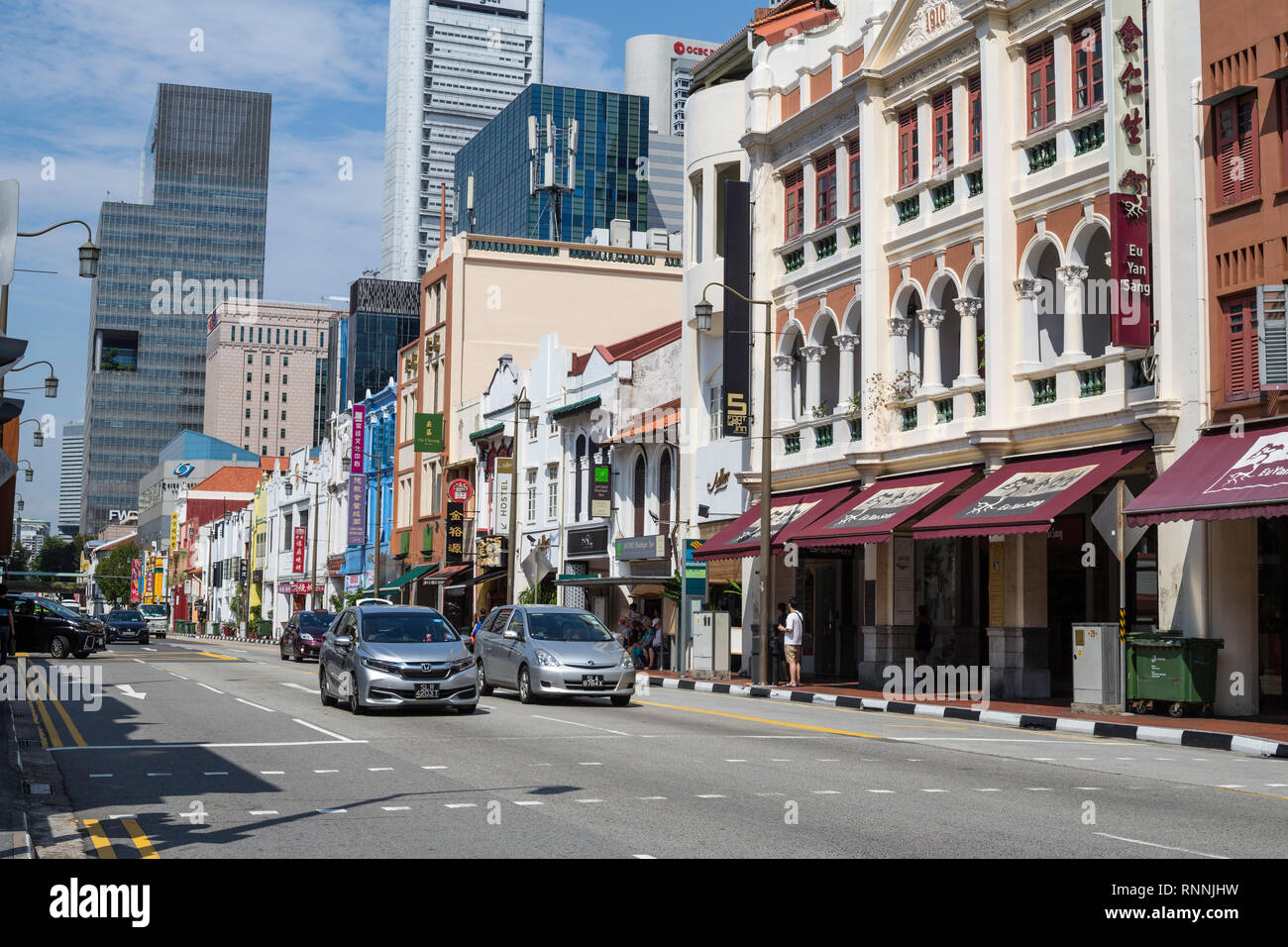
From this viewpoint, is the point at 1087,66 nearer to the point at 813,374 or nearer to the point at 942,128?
the point at 942,128

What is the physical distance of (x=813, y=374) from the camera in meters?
33.2

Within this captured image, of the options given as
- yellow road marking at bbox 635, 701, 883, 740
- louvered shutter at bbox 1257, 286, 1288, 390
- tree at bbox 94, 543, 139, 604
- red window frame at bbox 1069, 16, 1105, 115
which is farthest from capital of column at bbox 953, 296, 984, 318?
tree at bbox 94, 543, 139, 604

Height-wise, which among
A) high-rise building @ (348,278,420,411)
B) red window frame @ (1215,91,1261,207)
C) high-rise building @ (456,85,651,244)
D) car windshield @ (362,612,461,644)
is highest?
high-rise building @ (456,85,651,244)

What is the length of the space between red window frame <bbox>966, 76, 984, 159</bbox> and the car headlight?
15200 mm

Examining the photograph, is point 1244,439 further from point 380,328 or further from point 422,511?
point 380,328

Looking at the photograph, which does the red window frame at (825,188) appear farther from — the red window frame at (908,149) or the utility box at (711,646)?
the utility box at (711,646)

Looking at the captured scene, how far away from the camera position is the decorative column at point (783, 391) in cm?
3472

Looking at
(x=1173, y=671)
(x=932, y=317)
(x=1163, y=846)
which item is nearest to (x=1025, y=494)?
(x=1173, y=671)

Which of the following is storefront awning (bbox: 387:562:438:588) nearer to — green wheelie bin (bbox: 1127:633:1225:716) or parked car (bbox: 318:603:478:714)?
parked car (bbox: 318:603:478:714)

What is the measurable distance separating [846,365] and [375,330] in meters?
107

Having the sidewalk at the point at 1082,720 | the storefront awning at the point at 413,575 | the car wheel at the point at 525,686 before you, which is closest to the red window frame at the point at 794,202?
the sidewalk at the point at 1082,720

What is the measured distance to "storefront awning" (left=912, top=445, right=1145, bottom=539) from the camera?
73.4 ft

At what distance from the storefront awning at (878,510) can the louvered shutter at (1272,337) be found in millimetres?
7071
